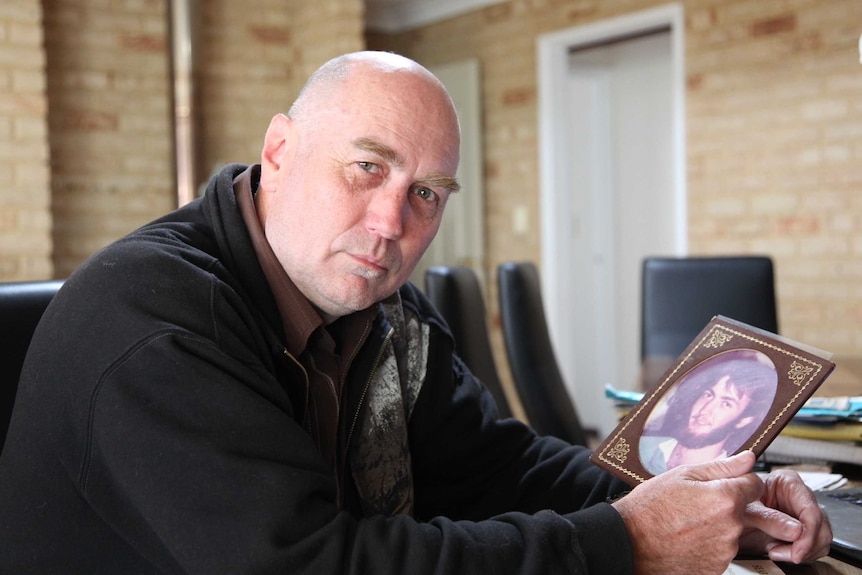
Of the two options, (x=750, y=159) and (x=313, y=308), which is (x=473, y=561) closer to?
(x=313, y=308)

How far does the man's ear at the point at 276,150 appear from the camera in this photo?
1245 mm

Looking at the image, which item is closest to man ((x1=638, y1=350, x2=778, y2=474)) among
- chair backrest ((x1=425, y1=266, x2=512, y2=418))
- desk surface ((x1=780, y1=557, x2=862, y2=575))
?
desk surface ((x1=780, y1=557, x2=862, y2=575))

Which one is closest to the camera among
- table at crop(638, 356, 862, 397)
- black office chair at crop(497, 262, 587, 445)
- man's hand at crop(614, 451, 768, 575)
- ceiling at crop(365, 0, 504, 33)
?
man's hand at crop(614, 451, 768, 575)

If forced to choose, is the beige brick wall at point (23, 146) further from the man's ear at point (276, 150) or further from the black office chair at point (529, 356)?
the man's ear at point (276, 150)

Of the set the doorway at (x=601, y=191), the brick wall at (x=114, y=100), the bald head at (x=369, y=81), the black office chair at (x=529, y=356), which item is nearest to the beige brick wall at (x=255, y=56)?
the brick wall at (x=114, y=100)

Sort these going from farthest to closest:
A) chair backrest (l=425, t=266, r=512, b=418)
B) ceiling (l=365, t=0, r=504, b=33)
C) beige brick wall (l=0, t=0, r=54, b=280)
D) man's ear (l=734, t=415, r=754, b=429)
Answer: ceiling (l=365, t=0, r=504, b=33)
beige brick wall (l=0, t=0, r=54, b=280)
chair backrest (l=425, t=266, r=512, b=418)
man's ear (l=734, t=415, r=754, b=429)

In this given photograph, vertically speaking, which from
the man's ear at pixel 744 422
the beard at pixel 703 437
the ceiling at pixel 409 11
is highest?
the ceiling at pixel 409 11

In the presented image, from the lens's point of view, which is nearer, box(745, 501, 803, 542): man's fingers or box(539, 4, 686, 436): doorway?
box(745, 501, 803, 542): man's fingers

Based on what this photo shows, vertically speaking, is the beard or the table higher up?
the beard

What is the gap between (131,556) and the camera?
1.08 m

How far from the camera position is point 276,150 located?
125cm

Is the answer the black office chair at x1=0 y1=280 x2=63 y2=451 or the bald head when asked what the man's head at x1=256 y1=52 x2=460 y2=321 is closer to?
the bald head

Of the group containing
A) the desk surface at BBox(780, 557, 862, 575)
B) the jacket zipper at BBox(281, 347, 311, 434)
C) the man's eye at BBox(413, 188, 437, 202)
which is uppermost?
the man's eye at BBox(413, 188, 437, 202)

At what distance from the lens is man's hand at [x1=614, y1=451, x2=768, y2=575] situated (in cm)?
100
